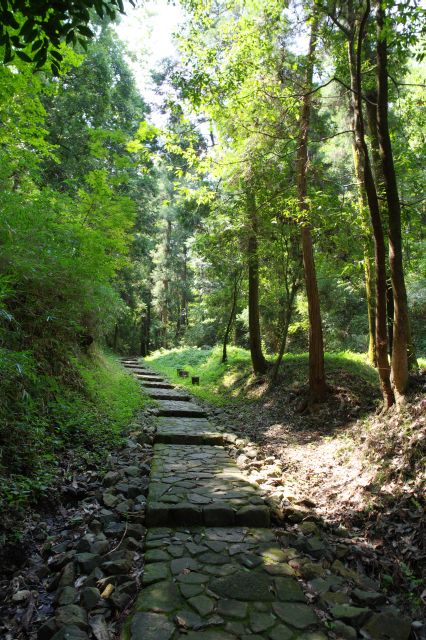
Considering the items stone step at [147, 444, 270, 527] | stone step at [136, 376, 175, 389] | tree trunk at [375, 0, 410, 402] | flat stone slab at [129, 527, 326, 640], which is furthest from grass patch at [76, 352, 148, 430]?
tree trunk at [375, 0, 410, 402]

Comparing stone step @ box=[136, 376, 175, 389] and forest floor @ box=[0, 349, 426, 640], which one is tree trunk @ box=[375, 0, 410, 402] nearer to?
forest floor @ box=[0, 349, 426, 640]

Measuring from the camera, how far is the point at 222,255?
1173cm

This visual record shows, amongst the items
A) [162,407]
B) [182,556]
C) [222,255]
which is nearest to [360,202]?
[222,255]

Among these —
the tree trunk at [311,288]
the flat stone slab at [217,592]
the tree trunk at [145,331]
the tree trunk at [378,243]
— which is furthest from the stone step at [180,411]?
the tree trunk at [145,331]

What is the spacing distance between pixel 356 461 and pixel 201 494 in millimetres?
2044

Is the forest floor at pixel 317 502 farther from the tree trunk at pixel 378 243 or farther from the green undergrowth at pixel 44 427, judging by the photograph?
the tree trunk at pixel 378 243

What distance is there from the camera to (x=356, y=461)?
16.1ft

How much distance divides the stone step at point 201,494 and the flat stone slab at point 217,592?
0.22 metres

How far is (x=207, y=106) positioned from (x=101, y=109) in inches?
316

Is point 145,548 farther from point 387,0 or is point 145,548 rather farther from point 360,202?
point 360,202

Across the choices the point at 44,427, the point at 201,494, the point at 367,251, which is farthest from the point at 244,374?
the point at 44,427

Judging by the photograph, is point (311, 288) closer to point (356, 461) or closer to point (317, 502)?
point (356, 461)

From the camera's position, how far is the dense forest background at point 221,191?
443 cm

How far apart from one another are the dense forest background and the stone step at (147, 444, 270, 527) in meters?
1.10
